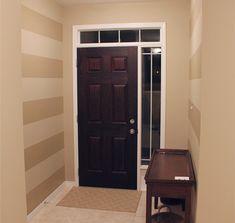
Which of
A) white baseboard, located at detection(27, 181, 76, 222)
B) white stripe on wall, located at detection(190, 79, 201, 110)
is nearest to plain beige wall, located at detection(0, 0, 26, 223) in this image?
white stripe on wall, located at detection(190, 79, 201, 110)

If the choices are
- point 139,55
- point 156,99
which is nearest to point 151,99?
point 156,99

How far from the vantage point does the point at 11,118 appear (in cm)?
136

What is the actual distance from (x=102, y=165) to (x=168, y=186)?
1.92 meters

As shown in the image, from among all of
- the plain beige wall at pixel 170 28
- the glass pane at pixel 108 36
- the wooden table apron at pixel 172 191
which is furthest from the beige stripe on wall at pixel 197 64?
the glass pane at pixel 108 36

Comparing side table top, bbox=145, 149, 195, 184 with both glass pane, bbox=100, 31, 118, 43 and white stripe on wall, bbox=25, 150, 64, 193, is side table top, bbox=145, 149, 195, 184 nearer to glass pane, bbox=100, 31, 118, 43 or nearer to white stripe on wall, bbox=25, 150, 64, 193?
white stripe on wall, bbox=25, 150, 64, 193

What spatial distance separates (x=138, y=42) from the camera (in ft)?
14.4

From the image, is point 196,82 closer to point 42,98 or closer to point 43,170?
point 42,98

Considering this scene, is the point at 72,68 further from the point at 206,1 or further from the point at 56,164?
the point at 206,1

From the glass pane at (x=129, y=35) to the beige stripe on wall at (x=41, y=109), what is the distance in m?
1.26

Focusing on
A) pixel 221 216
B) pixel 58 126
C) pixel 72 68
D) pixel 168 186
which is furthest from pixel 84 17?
pixel 221 216

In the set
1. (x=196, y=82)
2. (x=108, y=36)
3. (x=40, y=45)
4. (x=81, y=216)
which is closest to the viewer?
(x=196, y=82)

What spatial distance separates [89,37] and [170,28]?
1171mm

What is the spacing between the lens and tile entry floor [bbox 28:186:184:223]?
11.9ft

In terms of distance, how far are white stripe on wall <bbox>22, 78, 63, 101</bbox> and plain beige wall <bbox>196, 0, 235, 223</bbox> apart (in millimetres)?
1988
